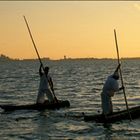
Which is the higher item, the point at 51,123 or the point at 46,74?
the point at 46,74

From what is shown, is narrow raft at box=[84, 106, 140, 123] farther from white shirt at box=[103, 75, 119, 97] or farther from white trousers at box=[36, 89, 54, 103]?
white trousers at box=[36, 89, 54, 103]

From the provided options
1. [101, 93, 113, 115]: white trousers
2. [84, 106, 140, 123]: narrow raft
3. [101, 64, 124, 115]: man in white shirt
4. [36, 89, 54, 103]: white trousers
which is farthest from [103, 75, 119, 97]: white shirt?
[36, 89, 54, 103]: white trousers

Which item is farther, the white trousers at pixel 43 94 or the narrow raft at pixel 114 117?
the white trousers at pixel 43 94

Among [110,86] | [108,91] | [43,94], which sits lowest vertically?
[108,91]

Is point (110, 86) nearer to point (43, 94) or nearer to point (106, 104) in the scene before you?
point (106, 104)

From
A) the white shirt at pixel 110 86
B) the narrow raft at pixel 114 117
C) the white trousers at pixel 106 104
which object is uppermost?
the white shirt at pixel 110 86

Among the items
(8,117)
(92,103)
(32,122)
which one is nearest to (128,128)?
(32,122)

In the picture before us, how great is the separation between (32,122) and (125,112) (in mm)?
4295

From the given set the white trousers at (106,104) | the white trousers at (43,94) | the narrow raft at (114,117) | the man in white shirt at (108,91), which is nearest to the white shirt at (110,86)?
the man in white shirt at (108,91)

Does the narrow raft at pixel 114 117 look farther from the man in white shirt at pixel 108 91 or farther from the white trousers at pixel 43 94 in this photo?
the white trousers at pixel 43 94

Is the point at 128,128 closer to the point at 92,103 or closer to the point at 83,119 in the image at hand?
the point at 83,119

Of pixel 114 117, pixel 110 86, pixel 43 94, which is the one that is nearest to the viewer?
pixel 114 117

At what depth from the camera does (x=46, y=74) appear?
94.2 feet

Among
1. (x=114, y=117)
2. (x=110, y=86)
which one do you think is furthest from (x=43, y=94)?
(x=114, y=117)
